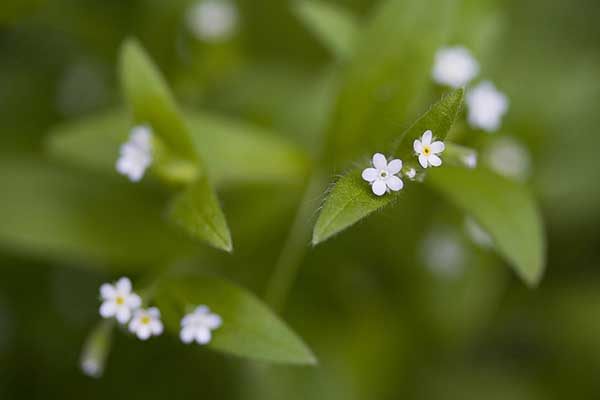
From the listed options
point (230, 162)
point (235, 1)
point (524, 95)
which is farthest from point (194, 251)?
point (524, 95)

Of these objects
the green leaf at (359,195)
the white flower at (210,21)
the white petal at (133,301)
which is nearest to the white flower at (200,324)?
the white petal at (133,301)

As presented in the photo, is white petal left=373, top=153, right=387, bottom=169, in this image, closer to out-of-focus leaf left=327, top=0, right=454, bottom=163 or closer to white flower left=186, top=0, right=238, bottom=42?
out-of-focus leaf left=327, top=0, right=454, bottom=163

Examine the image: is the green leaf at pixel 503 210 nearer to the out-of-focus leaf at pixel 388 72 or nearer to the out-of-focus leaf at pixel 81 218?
the out-of-focus leaf at pixel 388 72

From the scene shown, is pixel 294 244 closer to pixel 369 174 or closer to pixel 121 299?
pixel 121 299

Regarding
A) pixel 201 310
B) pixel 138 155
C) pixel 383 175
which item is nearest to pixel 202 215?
pixel 201 310

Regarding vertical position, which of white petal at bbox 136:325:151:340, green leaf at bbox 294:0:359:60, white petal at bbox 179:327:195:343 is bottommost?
white petal at bbox 136:325:151:340

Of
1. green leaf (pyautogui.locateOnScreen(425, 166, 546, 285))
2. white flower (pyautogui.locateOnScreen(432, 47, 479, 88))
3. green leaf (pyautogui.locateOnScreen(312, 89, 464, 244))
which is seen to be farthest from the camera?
white flower (pyautogui.locateOnScreen(432, 47, 479, 88))

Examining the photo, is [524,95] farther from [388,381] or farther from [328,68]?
[388,381]

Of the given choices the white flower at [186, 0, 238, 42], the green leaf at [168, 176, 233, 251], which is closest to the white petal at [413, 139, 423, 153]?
the green leaf at [168, 176, 233, 251]
